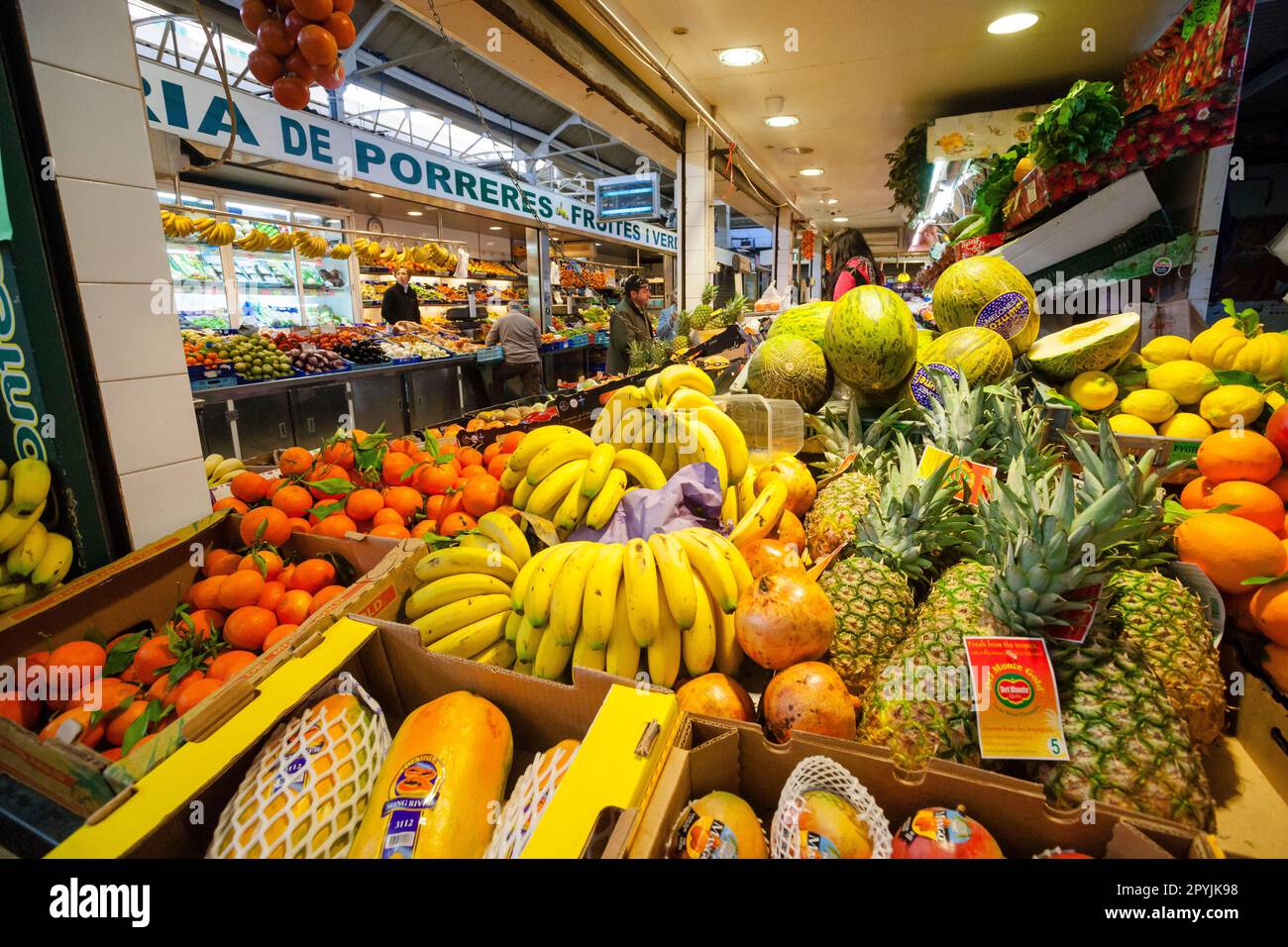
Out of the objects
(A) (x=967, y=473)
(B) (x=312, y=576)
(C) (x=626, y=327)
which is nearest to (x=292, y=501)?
(B) (x=312, y=576)

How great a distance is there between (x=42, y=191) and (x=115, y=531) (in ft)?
3.48

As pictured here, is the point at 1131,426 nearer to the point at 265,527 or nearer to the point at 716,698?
the point at 716,698

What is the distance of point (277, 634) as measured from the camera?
154 centimetres

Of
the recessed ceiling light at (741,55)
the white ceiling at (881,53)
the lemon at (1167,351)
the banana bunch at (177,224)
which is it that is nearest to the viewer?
the lemon at (1167,351)

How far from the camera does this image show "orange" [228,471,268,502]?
225cm

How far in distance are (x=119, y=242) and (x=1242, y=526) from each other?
11.0 feet

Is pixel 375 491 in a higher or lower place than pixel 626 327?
lower

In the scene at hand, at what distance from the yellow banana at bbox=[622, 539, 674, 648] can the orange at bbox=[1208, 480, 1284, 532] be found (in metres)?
1.59

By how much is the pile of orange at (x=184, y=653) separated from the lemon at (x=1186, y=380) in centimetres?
306

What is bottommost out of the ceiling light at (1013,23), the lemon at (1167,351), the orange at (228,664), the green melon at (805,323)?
the orange at (228,664)

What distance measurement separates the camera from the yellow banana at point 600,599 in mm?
1315

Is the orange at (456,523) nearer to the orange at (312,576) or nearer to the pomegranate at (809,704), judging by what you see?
the orange at (312,576)

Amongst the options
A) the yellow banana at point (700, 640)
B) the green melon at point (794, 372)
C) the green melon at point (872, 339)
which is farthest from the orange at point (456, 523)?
the green melon at point (872, 339)
